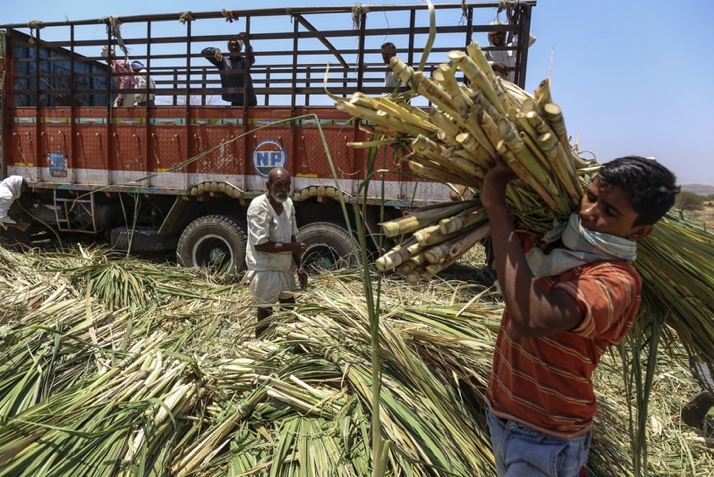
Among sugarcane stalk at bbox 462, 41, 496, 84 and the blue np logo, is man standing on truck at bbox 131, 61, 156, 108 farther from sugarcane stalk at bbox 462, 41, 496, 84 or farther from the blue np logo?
sugarcane stalk at bbox 462, 41, 496, 84

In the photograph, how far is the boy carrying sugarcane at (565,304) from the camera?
1245mm

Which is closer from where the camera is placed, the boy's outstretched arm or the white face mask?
the boy's outstretched arm

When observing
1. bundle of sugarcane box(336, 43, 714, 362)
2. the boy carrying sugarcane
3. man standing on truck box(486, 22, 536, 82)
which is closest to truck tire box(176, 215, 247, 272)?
man standing on truck box(486, 22, 536, 82)

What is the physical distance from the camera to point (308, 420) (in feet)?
6.93

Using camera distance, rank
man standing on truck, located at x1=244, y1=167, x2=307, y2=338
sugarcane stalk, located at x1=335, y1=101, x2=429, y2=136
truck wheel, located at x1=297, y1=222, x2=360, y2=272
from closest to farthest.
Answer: sugarcane stalk, located at x1=335, y1=101, x2=429, y2=136, man standing on truck, located at x1=244, y1=167, x2=307, y2=338, truck wheel, located at x1=297, y1=222, x2=360, y2=272

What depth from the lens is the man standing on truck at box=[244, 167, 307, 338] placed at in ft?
12.2

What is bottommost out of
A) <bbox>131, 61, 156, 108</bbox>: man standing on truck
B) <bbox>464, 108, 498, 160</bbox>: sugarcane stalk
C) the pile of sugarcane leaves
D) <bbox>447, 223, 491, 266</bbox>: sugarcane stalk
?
the pile of sugarcane leaves

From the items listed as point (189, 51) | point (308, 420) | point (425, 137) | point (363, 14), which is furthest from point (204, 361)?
point (189, 51)

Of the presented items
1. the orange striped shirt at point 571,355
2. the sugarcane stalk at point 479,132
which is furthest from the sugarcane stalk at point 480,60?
the orange striped shirt at point 571,355

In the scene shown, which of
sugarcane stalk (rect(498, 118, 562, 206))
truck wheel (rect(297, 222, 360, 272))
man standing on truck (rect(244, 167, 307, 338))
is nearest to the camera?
sugarcane stalk (rect(498, 118, 562, 206))

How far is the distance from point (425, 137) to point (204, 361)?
1.91 m

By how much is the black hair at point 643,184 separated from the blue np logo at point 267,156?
16.7 feet

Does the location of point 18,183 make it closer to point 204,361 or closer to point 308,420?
point 204,361

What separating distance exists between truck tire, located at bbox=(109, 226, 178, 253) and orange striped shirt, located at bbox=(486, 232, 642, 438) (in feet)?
20.0
